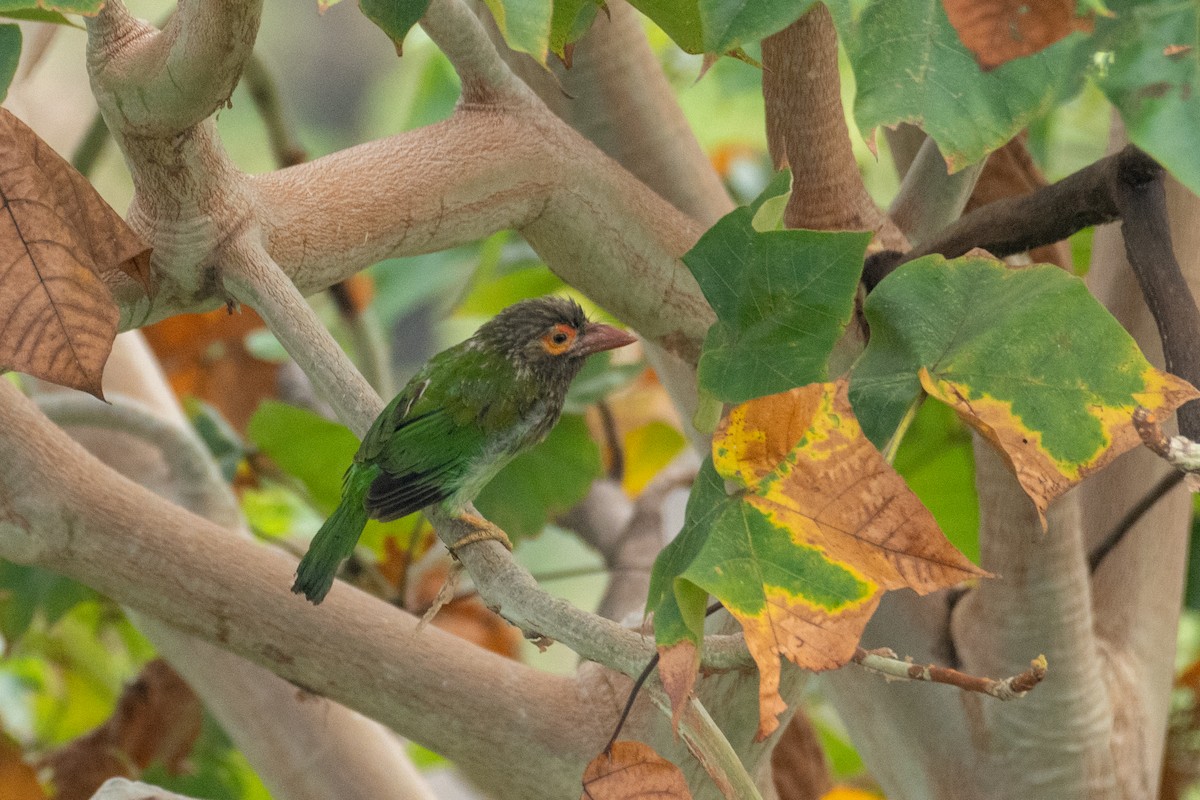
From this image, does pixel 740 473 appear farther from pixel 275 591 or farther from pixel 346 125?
pixel 346 125

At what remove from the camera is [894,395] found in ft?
1.65

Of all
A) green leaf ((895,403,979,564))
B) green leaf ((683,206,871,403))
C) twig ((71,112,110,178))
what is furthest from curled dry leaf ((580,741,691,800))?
twig ((71,112,110,178))

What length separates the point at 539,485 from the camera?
115cm

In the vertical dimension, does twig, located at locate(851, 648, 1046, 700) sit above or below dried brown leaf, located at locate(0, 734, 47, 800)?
above

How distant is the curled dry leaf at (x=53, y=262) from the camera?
446 mm

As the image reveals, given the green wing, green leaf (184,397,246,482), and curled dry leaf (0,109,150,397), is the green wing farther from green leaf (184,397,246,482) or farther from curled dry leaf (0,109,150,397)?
green leaf (184,397,246,482)

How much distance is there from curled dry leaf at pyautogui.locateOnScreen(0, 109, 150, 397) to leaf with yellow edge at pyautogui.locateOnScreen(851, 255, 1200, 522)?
12.2 inches

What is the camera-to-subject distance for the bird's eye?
2.72 feet

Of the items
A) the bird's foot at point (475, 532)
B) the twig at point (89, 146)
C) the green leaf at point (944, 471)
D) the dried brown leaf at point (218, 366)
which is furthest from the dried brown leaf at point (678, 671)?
the dried brown leaf at point (218, 366)

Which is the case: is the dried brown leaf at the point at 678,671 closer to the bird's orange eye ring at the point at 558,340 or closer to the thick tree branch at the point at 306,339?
the thick tree branch at the point at 306,339

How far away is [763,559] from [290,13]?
482cm

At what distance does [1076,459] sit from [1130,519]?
40 centimetres

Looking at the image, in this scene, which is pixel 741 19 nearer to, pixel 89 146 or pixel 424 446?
pixel 424 446

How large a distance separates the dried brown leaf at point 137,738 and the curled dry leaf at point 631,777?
0.77m
